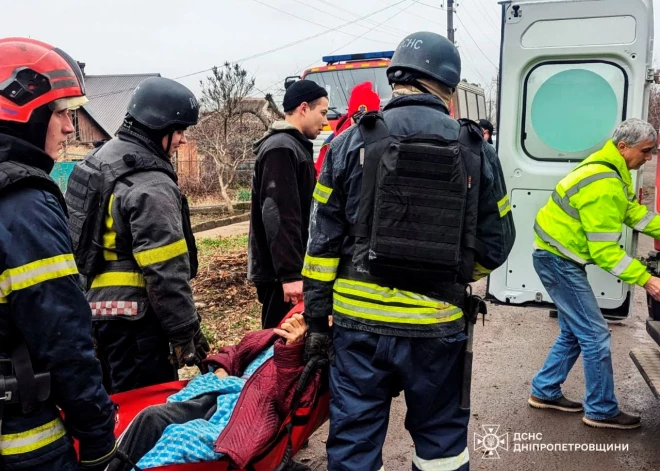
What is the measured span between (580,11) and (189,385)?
3.64m

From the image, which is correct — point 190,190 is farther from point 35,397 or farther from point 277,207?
point 35,397

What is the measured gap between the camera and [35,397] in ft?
5.86

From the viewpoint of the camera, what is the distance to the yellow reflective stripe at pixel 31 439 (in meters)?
1.80

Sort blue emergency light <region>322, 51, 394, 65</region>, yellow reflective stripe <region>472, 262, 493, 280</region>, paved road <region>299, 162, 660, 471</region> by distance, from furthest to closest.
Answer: blue emergency light <region>322, 51, 394, 65</region>
paved road <region>299, 162, 660, 471</region>
yellow reflective stripe <region>472, 262, 493, 280</region>

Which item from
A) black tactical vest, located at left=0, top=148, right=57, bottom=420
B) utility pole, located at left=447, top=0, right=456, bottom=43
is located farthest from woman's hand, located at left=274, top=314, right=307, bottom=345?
utility pole, located at left=447, top=0, right=456, bottom=43

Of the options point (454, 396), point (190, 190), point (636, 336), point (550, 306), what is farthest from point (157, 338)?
point (190, 190)

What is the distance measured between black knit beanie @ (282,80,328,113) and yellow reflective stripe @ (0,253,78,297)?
99.8 inches

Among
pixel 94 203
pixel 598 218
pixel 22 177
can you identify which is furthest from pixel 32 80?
pixel 598 218

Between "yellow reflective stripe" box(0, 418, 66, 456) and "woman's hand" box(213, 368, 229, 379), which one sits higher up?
"yellow reflective stripe" box(0, 418, 66, 456)

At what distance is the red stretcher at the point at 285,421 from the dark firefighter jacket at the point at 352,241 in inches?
12.9

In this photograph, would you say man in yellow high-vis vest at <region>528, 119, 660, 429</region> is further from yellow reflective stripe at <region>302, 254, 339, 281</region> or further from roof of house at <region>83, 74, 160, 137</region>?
roof of house at <region>83, 74, 160, 137</region>

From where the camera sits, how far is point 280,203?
12.3 feet

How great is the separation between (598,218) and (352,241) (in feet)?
6.32

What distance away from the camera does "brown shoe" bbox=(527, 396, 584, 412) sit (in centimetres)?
430
